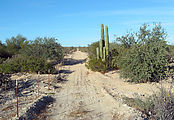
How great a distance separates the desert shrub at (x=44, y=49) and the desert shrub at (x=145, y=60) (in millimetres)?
13835

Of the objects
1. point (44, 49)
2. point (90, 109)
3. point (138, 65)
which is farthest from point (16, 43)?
point (90, 109)

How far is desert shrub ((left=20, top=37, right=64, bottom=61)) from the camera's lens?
23911 mm

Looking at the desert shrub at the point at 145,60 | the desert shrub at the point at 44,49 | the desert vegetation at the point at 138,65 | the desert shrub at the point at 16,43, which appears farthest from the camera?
the desert shrub at the point at 16,43

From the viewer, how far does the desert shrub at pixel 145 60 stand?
1120 centimetres

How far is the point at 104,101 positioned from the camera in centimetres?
799

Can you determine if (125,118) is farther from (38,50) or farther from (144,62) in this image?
(38,50)

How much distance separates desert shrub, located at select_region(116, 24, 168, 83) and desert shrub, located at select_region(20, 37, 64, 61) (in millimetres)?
13835

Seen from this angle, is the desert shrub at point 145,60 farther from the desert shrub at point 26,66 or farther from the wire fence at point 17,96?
the desert shrub at point 26,66

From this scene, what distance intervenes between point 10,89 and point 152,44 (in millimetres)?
8374

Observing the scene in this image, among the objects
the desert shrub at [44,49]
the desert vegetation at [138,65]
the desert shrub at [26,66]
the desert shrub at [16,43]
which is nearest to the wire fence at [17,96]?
the desert vegetation at [138,65]

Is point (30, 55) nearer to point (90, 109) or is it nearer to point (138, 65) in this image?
point (138, 65)

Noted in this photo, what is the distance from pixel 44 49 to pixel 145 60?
15.5 meters

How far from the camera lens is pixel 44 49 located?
24438 mm

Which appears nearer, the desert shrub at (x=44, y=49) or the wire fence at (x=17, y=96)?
the wire fence at (x=17, y=96)
